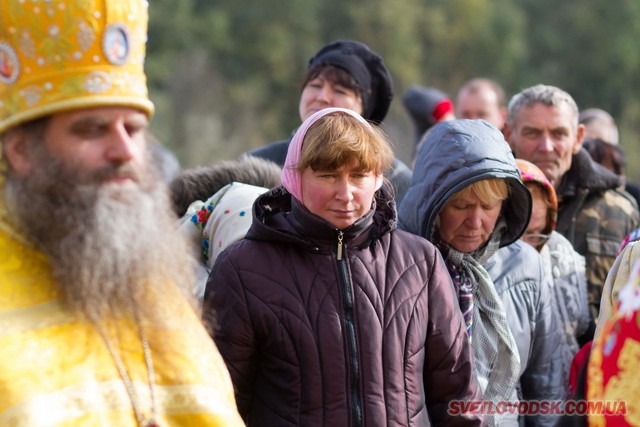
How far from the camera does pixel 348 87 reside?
519 cm

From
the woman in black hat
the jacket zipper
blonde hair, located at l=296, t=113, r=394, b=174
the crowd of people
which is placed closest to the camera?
the crowd of people

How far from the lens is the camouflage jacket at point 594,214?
5.26 metres

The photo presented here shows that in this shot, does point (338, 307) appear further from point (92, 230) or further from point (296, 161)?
point (92, 230)

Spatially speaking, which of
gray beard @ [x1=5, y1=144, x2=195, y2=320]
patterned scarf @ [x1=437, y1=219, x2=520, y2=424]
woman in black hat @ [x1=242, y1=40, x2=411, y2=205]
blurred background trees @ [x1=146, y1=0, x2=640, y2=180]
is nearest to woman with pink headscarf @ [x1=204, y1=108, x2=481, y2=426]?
patterned scarf @ [x1=437, y1=219, x2=520, y2=424]

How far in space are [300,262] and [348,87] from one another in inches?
71.0

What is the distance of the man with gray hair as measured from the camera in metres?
5.31

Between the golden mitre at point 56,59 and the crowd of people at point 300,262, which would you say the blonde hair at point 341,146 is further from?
the golden mitre at point 56,59

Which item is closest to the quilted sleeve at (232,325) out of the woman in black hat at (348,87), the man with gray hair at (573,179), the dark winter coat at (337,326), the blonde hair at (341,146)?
the dark winter coat at (337,326)

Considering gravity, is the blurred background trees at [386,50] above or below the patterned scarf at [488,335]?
below

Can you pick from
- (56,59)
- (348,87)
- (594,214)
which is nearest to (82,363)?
(56,59)

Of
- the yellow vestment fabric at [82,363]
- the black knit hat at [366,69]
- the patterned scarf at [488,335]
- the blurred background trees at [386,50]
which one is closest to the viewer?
the yellow vestment fabric at [82,363]

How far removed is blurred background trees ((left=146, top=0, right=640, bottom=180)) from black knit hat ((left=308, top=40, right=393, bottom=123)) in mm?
24775

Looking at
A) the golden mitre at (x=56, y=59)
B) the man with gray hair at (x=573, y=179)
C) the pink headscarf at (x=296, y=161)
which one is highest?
the golden mitre at (x=56, y=59)

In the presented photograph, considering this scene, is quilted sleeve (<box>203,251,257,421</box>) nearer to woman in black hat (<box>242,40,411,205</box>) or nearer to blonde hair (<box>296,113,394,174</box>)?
blonde hair (<box>296,113,394,174</box>)
